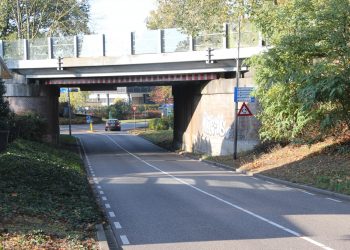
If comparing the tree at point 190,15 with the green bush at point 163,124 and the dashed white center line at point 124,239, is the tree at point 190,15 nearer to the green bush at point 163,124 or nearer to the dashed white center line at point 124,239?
the green bush at point 163,124

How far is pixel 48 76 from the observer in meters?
36.1

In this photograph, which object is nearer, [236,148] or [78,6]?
[236,148]

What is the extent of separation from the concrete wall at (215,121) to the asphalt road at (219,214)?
28.7 ft

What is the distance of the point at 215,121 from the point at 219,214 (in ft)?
68.3

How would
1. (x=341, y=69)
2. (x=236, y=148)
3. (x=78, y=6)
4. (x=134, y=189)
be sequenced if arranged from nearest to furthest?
1. (x=134, y=189)
2. (x=341, y=69)
3. (x=236, y=148)
4. (x=78, y=6)

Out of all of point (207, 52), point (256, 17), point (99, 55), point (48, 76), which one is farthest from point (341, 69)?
point (48, 76)

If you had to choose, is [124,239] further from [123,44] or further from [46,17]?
[46,17]

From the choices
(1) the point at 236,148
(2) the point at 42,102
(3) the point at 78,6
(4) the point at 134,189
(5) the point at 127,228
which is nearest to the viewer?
(5) the point at 127,228

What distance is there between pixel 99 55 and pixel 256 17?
12711 mm

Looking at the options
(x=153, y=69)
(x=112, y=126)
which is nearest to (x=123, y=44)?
(x=153, y=69)

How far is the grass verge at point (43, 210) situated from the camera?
819 centimetres

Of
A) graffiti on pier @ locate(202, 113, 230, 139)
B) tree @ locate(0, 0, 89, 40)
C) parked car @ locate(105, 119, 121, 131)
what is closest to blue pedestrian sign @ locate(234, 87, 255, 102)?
graffiti on pier @ locate(202, 113, 230, 139)

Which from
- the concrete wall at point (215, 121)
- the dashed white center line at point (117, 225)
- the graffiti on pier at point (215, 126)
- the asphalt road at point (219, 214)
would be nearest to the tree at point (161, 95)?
the concrete wall at point (215, 121)

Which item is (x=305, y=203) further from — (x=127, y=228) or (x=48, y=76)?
(x=48, y=76)
